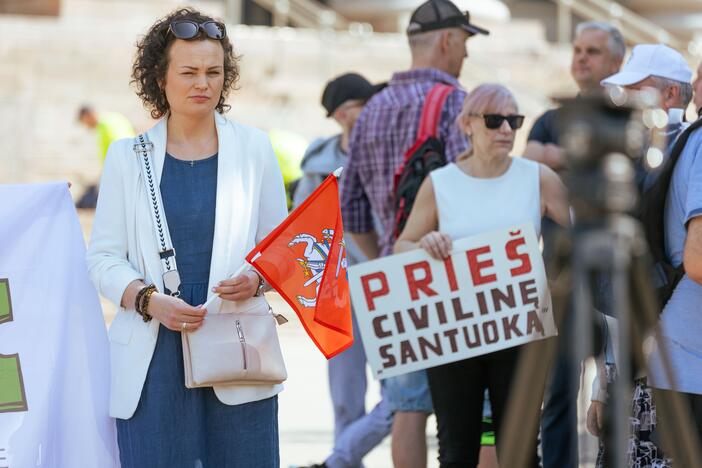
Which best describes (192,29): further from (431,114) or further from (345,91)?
(345,91)

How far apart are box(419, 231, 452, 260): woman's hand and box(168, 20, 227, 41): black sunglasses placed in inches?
53.0

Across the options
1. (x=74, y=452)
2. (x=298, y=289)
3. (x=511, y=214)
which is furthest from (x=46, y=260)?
(x=511, y=214)

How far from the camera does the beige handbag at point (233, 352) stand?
4.57 m

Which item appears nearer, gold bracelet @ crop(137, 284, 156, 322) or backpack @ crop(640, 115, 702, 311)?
gold bracelet @ crop(137, 284, 156, 322)

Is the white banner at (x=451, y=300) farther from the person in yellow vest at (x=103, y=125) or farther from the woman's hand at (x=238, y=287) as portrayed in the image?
the person in yellow vest at (x=103, y=125)

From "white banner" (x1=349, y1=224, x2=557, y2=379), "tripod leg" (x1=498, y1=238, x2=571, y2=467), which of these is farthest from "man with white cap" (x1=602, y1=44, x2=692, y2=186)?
"tripod leg" (x1=498, y1=238, x2=571, y2=467)

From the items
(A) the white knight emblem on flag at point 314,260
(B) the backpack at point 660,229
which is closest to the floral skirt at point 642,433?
(B) the backpack at point 660,229

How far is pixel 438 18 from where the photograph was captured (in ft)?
21.8

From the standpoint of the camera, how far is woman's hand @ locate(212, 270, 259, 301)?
15.1ft

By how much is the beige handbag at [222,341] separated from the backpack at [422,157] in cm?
172

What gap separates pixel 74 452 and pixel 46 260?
689 mm

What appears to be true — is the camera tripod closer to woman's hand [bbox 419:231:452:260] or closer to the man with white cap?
Answer: woman's hand [bbox 419:231:452:260]

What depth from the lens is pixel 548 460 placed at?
6.42m

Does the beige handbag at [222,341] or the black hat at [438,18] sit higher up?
the black hat at [438,18]
